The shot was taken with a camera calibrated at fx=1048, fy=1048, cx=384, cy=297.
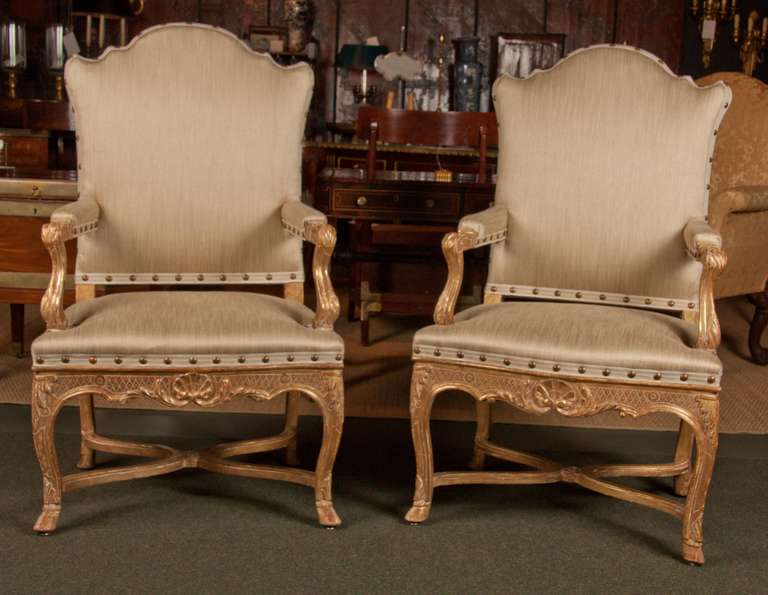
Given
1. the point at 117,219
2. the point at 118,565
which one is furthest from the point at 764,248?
the point at 118,565

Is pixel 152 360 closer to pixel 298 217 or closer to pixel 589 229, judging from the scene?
pixel 298 217

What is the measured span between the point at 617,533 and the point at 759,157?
253cm

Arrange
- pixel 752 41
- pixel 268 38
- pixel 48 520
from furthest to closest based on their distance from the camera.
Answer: pixel 268 38 < pixel 752 41 < pixel 48 520

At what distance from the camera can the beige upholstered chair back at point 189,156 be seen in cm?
284

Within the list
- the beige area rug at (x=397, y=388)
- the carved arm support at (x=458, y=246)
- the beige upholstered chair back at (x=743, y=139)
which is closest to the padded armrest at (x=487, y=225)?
the carved arm support at (x=458, y=246)

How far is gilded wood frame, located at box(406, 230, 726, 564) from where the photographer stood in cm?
240

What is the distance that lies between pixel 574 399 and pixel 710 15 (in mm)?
6678

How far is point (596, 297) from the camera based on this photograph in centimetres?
292

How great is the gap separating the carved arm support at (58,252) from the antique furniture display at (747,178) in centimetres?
281

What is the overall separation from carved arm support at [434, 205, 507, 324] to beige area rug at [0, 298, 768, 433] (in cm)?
94

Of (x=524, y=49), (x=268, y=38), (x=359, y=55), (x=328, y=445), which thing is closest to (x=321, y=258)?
(x=328, y=445)

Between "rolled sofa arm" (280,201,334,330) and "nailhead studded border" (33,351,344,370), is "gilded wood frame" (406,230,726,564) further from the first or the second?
"nailhead studded border" (33,351,344,370)

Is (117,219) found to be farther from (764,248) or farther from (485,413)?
(764,248)

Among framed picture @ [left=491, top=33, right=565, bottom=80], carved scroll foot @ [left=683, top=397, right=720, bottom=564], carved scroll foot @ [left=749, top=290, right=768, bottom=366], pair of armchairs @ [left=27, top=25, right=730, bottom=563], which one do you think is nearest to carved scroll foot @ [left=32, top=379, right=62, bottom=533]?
pair of armchairs @ [left=27, top=25, right=730, bottom=563]
